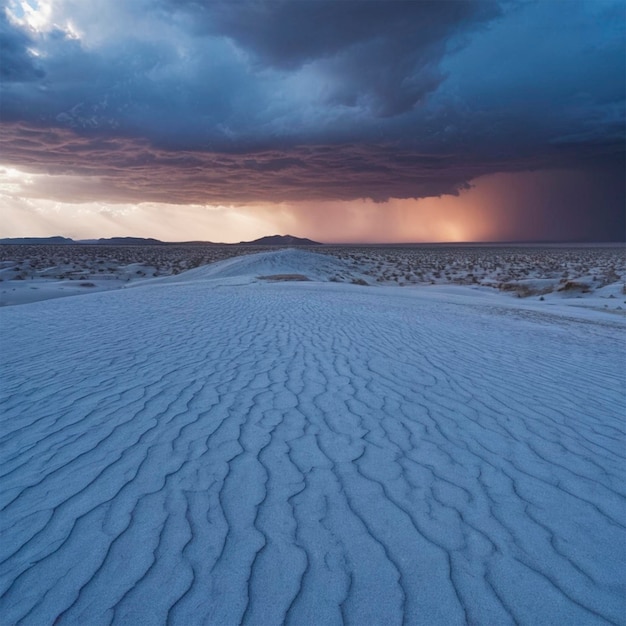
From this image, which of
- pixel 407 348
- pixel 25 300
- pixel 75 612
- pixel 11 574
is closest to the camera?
pixel 75 612

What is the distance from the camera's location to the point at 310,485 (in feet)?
10.5

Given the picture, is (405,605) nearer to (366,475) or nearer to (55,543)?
(366,475)

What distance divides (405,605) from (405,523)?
64cm

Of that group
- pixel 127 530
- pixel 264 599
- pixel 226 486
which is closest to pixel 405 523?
pixel 264 599

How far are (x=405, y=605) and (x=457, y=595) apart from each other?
0.27 metres

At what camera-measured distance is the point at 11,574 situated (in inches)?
94.8

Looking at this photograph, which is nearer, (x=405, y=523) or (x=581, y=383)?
(x=405, y=523)

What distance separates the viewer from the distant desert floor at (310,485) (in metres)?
2.25

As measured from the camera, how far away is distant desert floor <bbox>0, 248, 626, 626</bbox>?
2248mm

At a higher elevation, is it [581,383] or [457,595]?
[457,595]

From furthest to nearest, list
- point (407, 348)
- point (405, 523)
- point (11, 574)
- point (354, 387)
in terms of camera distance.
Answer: point (407, 348), point (354, 387), point (405, 523), point (11, 574)

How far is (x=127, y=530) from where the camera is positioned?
2.71 meters

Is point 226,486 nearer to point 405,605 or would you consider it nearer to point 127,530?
point 127,530

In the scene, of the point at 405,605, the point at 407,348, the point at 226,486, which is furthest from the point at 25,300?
the point at 405,605
